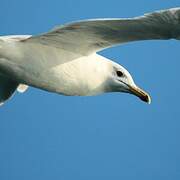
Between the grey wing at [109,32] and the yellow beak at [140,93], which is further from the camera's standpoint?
the yellow beak at [140,93]

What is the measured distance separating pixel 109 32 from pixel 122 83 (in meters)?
0.58

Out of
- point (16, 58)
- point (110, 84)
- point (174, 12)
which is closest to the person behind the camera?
point (174, 12)

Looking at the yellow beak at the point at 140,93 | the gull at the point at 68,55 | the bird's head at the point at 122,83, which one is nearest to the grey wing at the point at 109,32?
the gull at the point at 68,55

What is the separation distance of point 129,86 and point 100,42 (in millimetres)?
519

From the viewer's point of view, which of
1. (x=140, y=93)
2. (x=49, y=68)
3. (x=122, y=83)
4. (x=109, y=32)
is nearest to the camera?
(x=109, y=32)

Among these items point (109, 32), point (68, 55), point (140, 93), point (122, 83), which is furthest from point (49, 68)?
point (140, 93)

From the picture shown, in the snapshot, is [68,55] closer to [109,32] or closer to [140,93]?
[109,32]

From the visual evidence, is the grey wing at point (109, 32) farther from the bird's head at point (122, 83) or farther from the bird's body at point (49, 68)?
the bird's head at point (122, 83)

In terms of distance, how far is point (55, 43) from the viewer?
3.69 m

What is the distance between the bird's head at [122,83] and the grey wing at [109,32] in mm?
281

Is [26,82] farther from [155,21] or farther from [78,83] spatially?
[155,21]

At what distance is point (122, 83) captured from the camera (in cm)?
402

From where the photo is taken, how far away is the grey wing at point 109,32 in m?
3.26

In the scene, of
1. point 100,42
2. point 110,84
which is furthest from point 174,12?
point 110,84
